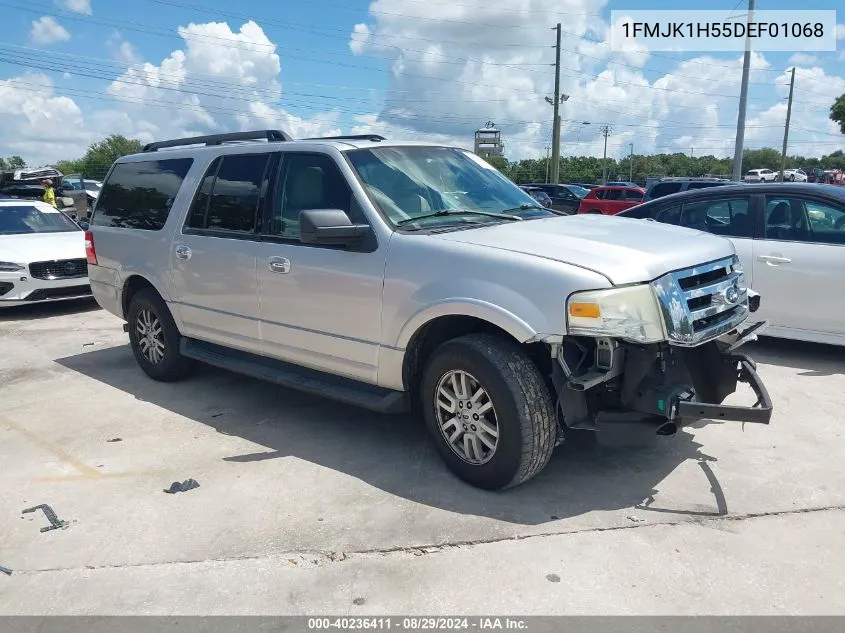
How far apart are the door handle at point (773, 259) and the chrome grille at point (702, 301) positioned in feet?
8.36

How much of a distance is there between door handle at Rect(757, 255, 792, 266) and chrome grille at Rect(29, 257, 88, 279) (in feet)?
26.5

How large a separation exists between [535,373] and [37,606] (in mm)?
2531

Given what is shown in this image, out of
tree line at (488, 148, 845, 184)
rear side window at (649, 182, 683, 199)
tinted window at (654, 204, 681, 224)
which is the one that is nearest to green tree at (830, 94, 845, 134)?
rear side window at (649, 182, 683, 199)

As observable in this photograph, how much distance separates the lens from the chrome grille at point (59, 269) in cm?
909

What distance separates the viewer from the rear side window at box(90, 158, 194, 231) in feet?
18.7

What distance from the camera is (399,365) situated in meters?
4.07

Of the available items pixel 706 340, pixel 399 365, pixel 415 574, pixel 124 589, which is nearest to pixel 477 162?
pixel 399 365

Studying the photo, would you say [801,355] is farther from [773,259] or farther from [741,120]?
[741,120]

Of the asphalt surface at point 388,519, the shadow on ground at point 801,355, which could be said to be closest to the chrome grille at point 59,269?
the asphalt surface at point 388,519

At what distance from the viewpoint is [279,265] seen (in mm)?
4602

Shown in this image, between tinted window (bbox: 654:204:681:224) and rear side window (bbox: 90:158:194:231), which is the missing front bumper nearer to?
tinted window (bbox: 654:204:681:224)

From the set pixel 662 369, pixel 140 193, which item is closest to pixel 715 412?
pixel 662 369

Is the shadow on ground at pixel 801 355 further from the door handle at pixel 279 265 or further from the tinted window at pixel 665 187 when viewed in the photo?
the tinted window at pixel 665 187

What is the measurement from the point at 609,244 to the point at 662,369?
2.33 ft
